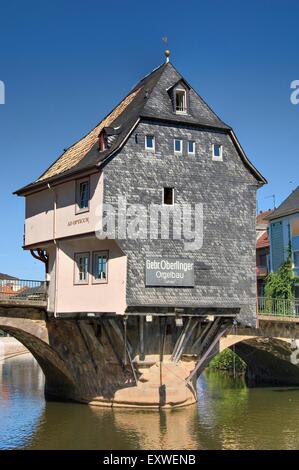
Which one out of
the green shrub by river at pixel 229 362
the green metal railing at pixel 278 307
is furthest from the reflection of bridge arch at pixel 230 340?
the green shrub by river at pixel 229 362

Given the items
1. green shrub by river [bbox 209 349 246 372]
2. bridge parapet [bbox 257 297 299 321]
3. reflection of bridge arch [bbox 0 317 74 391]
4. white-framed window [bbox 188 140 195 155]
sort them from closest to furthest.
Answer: white-framed window [bbox 188 140 195 155] < reflection of bridge arch [bbox 0 317 74 391] < bridge parapet [bbox 257 297 299 321] < green shrub by river [bbox 209 349 246 372]

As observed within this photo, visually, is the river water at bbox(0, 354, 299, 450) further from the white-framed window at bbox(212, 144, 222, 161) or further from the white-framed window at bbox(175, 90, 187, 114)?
the white-framed window at bbox(175, 90, 187, 114)

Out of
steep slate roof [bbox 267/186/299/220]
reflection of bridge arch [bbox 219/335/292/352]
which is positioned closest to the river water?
reflection of bridge arch [bbox 219/335/292/352]

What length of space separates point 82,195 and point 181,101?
20.9ft

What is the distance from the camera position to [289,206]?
5066cm

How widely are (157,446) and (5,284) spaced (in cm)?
1160

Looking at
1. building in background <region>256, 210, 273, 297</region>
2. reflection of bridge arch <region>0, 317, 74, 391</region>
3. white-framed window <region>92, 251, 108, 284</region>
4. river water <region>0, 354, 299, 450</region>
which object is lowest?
river water <region>0, 354, 299, 450</region>

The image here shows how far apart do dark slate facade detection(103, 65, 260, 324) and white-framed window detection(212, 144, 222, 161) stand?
189 mm

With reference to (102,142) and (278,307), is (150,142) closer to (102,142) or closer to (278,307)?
(102,142)

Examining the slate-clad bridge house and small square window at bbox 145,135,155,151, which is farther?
small square window at bbox 145,135,155,151

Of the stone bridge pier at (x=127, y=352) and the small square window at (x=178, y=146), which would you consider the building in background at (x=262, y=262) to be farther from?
the small square window at (x=178, y=146)

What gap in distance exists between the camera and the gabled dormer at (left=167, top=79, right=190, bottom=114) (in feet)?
103

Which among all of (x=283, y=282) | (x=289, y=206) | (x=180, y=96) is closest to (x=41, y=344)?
(x=180, y=96)

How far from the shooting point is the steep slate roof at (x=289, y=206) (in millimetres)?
49509
